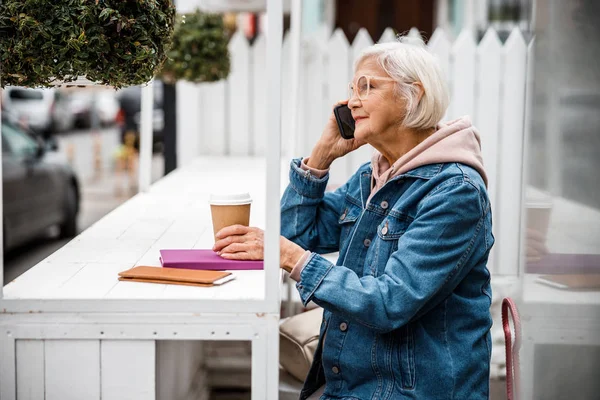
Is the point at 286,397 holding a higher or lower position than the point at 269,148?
lower

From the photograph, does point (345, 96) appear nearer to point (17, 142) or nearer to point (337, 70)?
point (337, 70)

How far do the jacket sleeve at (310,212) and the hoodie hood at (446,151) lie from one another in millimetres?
341

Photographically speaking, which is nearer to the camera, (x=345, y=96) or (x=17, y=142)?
(x=345, y=96)

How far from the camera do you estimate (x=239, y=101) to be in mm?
6164

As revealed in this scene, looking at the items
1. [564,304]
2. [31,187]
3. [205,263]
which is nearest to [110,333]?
[205,263]

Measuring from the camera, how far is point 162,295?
216 centimetres

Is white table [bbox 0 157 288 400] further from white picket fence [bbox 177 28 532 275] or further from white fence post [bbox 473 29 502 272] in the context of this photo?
white fence post [bbox 473 29 502 272]

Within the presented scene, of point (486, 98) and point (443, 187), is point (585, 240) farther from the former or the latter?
point (486, 98)

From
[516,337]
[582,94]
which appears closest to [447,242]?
[516,337]

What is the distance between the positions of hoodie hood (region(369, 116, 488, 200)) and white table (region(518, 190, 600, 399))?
26 cm

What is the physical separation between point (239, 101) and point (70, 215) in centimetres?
318

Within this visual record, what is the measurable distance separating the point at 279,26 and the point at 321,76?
4.11 meters

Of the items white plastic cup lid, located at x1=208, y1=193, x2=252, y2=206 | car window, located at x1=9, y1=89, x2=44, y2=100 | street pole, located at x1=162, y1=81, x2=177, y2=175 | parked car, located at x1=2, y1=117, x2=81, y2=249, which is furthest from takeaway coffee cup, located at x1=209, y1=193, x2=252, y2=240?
car window, located at x1=9, y1=89, x2=44, y2=100

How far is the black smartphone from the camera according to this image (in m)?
2.61
